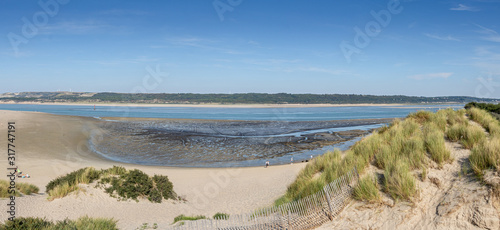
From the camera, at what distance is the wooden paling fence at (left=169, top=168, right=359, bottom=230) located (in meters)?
6.29

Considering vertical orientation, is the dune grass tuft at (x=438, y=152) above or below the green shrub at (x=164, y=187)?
above

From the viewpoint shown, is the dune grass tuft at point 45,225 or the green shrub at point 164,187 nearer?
the dune grass tuft at point 45,225

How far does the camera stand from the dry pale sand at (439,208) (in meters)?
5.13

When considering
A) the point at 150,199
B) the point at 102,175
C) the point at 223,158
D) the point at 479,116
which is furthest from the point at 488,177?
the point at 223,158

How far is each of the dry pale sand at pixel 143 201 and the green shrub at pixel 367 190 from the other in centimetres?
540

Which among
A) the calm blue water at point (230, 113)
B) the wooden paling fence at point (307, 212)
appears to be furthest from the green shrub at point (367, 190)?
the calm blue water at point (230, 113)

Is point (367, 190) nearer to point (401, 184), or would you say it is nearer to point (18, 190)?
point (401, 184)

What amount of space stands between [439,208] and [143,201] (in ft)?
31.3

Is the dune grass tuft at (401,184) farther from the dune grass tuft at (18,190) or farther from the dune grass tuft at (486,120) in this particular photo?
the dune grass tuft at (18,190)

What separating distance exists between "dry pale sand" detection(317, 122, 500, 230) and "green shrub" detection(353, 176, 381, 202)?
0.46ft

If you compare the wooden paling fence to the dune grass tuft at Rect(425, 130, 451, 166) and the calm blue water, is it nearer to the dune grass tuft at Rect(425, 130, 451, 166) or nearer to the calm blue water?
the dune grass tuft at Rect(425, 130, 451, 166)

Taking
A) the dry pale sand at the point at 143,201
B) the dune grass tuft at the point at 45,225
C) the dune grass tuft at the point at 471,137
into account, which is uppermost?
the dune grass tuft at the point at 471,137

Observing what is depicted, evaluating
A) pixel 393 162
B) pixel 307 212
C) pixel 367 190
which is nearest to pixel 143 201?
pixel 307 212

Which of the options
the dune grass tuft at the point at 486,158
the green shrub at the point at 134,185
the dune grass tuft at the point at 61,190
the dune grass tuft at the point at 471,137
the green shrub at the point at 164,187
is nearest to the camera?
the dune grass tuft at the point at 486,158
